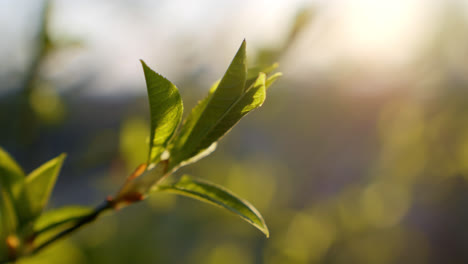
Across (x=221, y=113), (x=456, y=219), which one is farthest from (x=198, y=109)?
(x=456, y=219)

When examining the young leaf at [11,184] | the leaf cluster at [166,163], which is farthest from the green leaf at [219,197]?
the young leaf at [11,184]

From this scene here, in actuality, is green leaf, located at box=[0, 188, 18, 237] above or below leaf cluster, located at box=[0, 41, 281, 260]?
below

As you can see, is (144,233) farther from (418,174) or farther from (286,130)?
(418,174)

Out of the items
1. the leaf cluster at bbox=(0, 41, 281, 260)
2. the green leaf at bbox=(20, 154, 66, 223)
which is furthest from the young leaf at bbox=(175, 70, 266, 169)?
the green leaf at bbox=(20, 154, 66, 223)

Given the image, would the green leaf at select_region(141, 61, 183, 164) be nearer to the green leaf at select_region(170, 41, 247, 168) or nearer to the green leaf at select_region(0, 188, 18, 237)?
the green leaf at select_region(170, 41, 247, 168)

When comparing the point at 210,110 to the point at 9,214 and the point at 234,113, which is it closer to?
the point at 234,113

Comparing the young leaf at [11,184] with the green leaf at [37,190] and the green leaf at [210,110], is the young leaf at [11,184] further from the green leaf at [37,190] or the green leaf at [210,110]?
the green leaf at [210,110]

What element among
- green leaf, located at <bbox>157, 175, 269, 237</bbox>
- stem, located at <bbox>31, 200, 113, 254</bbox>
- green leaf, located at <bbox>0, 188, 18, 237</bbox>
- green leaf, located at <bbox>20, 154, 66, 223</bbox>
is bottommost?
green leaf, located at <bbox>0, 188, 18, 237</bbox>

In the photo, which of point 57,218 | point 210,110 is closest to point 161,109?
point 210,110
